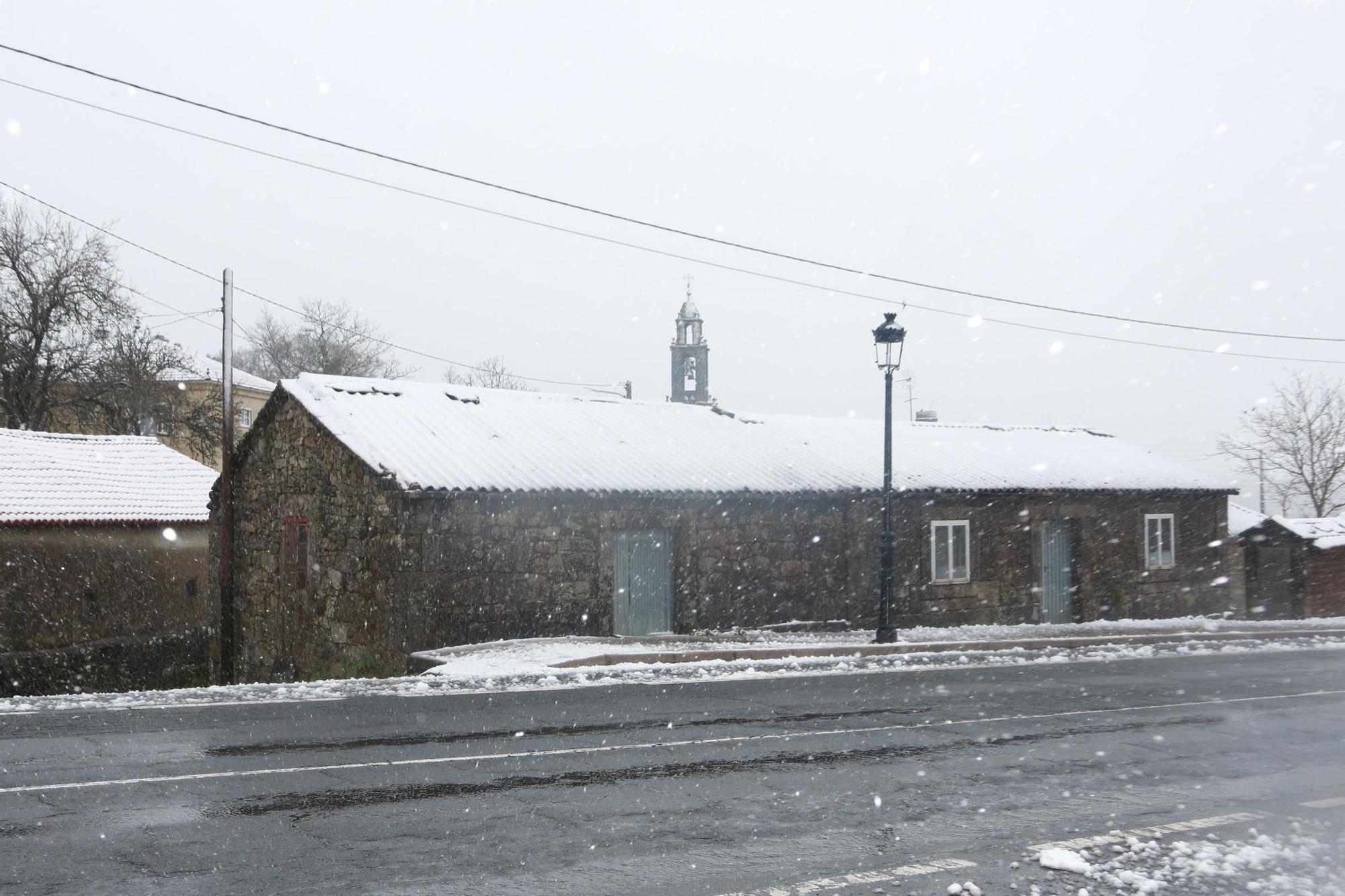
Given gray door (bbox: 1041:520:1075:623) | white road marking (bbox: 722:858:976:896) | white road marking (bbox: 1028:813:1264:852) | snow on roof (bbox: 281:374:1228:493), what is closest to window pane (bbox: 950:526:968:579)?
snow on roof (bbox: 281:374:1228:493)

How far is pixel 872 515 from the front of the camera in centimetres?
2125

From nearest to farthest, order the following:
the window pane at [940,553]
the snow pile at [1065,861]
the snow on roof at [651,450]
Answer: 1. the snow pile at [1065,861]
2. the snow on roof at [651,450]
3. the window pane at [940,553]

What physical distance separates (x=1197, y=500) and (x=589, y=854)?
965 inches

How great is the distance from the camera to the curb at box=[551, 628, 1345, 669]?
585 inches

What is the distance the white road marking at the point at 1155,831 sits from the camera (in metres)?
5.99

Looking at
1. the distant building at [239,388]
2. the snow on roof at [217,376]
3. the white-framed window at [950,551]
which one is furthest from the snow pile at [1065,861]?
the snow on roof at [217,376]

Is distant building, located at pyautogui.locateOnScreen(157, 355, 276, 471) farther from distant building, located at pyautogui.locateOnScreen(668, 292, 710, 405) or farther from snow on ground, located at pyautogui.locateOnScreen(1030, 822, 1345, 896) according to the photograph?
snow on ground, located at pyautogui.locateOnScreen(1030, 822, 1345, 896)

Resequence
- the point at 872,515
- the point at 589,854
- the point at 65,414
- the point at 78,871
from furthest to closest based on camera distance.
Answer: the point at 65,414, the point at 872,515, the point at 589,854, the point at 78,871

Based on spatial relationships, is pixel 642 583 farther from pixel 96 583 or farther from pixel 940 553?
pixel 96 583

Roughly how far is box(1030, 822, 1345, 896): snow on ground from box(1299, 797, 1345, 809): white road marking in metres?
0.87

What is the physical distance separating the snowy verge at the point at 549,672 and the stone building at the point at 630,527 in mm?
1654

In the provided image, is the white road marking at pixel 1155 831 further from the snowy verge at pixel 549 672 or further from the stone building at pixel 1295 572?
the stone building at pixel 1295 572

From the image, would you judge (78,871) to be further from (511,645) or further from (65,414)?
(65,414)

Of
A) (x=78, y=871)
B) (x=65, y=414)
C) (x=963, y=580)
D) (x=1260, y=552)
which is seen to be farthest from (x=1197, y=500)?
(x=65, y=414)
